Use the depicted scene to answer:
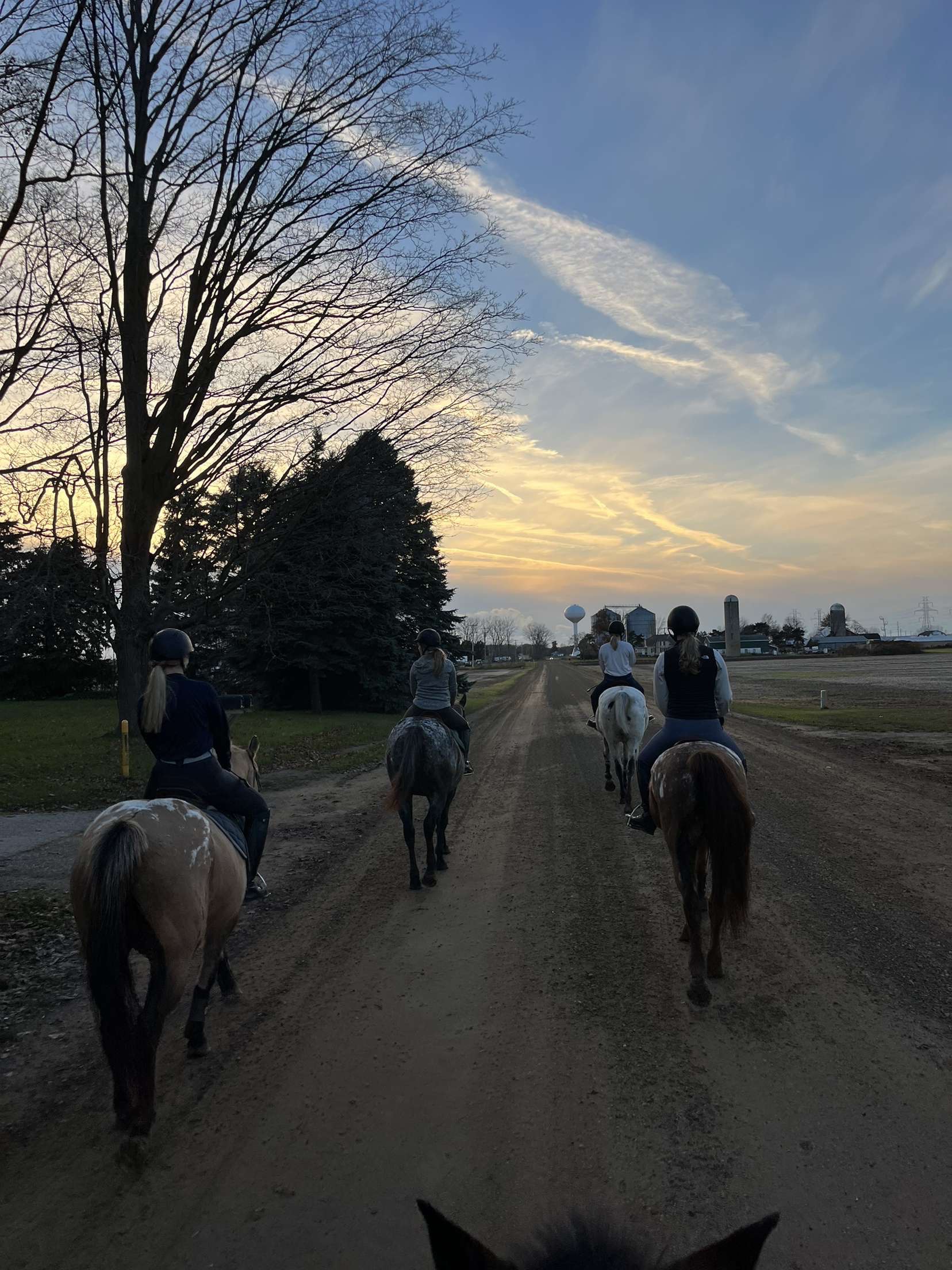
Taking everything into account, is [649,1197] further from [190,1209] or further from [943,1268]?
[190,1209]

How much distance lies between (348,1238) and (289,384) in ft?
36.5

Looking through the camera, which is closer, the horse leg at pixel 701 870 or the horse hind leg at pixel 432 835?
the horse leg at pixel 701 870

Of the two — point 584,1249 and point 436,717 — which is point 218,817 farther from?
point 436,717

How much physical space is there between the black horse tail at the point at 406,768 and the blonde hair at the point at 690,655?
2828mm

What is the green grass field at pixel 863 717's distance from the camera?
57.8 ft

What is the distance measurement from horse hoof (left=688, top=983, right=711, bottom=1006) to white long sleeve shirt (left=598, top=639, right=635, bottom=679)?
6.67 metres

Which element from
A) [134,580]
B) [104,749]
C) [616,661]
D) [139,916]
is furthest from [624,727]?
[104,749]

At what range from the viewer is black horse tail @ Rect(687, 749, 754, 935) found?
462 centimetres

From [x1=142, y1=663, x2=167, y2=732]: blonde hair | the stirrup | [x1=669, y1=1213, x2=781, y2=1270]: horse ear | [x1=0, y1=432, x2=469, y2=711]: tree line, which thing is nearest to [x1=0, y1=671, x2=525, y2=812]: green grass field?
[x1=0, y1=432, x2=469, y2=711]: tree line

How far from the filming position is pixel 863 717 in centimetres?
1998

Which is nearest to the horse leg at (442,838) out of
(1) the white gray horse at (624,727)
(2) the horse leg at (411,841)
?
(2) the horse leg at (411,841)

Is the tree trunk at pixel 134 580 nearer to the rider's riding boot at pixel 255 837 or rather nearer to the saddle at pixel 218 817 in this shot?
the rider's riding boot at pixel 255 837

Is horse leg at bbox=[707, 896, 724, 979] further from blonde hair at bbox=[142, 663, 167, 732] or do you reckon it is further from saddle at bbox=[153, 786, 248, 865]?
blonde hair at bbox=[142, 663, 167, 732]

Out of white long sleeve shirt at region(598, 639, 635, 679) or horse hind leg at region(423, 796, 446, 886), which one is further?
white long sleeve shirt at region(598, 639, 635, 679)
